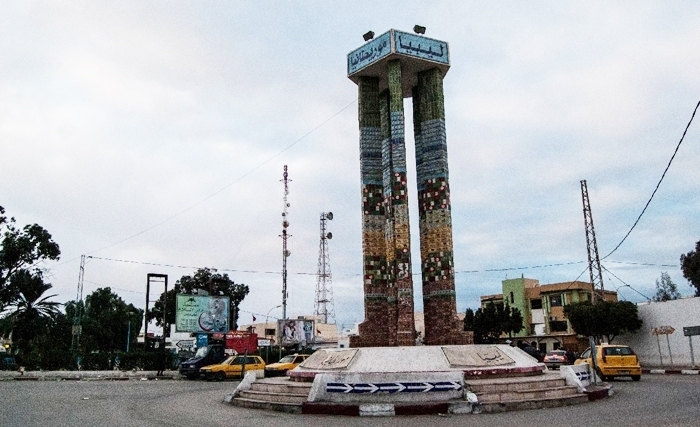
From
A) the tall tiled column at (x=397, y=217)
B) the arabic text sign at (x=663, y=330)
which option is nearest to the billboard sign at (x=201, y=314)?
the tall tiled column at (x=397, y=217)

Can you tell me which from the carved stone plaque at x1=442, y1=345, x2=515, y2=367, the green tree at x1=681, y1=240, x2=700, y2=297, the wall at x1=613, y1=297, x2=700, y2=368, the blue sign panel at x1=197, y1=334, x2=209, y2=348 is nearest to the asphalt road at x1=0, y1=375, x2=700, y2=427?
the carved stone plaque at x1=442, y1=345, x2=515, y2=367

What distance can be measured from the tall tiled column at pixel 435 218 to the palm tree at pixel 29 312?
31.0 metres

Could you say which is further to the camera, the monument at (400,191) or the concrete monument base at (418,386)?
the monument at (400,191)

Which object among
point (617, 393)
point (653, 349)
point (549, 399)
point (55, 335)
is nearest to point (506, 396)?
point (549, 399)

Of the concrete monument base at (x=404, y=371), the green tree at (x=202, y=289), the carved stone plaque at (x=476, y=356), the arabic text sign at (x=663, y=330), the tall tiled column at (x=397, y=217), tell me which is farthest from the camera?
the green tree at (x=202, y=289)

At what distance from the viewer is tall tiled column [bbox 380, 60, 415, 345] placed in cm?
1984

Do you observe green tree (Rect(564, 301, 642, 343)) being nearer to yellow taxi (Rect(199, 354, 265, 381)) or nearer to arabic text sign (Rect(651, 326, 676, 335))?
arabic text sign (Rect(651, 326, 676, 335))

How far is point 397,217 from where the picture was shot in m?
20.7

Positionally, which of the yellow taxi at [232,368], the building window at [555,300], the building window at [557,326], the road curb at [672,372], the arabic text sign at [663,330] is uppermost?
the building window at [555,300]

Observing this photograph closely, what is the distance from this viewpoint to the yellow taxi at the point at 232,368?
30.1m

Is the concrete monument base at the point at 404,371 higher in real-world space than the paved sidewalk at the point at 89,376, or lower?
higher

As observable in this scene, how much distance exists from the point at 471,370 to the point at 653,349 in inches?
1116

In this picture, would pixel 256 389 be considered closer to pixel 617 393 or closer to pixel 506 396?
pixel 506 396

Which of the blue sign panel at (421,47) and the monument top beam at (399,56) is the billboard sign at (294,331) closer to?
the monument top beam at (399,56)
